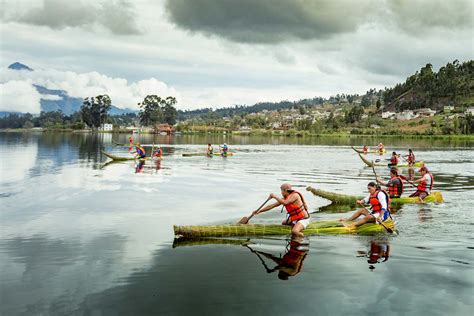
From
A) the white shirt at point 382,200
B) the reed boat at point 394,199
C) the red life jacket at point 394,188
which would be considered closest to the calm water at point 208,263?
the reed boat at point 394,199

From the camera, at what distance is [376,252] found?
61.5 ft

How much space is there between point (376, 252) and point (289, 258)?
3.83m

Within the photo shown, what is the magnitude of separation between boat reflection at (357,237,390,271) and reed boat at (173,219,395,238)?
0.67 meters

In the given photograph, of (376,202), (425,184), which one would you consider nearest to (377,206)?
(376,202)

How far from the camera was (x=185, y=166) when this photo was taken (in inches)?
2324

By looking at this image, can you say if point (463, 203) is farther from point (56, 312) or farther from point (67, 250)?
point (56, 312)

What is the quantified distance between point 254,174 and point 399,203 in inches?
898

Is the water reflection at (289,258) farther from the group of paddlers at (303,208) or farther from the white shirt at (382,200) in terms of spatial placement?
the white shirt at (382,200)

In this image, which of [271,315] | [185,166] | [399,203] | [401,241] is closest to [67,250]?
[271,315]

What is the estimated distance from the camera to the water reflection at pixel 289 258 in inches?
649

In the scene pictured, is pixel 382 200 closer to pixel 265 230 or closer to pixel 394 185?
pixel 265 230

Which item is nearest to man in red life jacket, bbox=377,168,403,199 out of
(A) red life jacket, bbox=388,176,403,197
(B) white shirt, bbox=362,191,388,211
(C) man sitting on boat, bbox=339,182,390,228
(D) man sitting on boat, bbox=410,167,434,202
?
(A) red life jacket, bbox=388,176,403,197

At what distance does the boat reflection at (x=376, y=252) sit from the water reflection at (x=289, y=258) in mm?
2393

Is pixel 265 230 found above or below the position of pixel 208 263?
above
